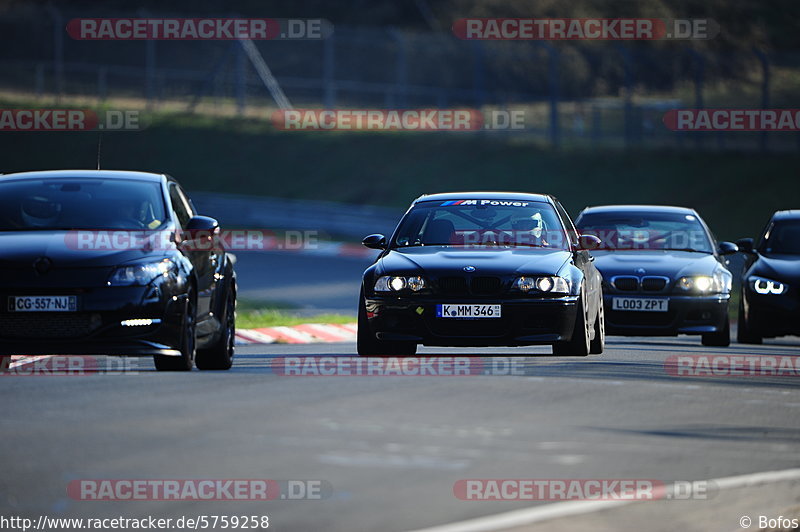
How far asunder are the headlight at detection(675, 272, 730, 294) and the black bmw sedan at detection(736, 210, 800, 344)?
1.73m

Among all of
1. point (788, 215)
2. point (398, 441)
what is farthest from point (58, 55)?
point (398, 441)

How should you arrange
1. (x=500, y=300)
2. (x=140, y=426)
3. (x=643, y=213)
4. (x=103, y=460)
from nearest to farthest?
1. (x=500, y=300)
2. (x=643, y=213)
3. (x=103, y=460)
4. (x=140, y=426)

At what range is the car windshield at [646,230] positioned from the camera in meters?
18.7

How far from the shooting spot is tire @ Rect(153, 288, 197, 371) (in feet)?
41.0

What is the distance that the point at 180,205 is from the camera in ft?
44.7

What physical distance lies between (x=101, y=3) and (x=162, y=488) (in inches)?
947

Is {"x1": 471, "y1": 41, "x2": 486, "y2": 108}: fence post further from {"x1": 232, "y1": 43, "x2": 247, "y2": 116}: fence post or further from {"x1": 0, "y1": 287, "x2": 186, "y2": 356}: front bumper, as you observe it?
{"x1": 0, "y1": 287, "x2": 186, "y2": 356}: front bumper

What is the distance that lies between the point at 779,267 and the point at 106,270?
9.69 metres

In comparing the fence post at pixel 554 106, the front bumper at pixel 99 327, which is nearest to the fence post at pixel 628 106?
the fence post at pixel 554 106

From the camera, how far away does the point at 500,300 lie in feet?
43.1

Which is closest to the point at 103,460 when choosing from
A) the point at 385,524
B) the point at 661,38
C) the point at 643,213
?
the point at 385,524

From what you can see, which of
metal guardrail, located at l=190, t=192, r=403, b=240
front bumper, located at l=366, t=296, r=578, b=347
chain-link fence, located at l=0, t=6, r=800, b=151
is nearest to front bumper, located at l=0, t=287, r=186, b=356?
front bumper, located at l=366, t=296, r=578, b=347

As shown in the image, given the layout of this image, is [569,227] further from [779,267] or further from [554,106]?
[554,106]

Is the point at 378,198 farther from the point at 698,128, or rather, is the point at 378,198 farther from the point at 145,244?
the point at 145,244
